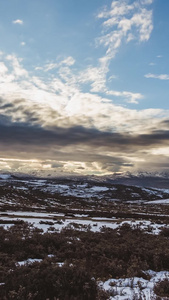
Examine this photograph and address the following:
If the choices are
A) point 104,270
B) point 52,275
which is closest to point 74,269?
point 52,275

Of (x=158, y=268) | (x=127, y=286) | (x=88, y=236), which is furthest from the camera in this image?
(x=88, y=236)

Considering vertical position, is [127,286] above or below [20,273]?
below

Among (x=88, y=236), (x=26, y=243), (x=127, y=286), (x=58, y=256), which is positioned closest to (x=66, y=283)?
(x=127, y=286)

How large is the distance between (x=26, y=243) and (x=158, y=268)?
23.8ft

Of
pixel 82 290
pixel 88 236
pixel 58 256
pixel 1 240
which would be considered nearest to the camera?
pixel 82 290

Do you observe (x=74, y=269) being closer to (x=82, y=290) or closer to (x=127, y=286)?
(x=82, y=290)

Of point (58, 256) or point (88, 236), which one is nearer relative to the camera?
point (58, 256)

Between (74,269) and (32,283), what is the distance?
5.20 ft

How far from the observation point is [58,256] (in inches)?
442

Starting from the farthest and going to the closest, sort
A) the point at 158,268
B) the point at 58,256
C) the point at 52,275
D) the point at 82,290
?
the point at 58,256 < the point at 158,268 < the point at 52,275 < the point at 82,290

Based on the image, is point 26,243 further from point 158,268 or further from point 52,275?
point 158,268

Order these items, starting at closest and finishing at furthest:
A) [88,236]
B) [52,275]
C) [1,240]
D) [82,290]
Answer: [82,290]
[52,275]
[1,240]
[88,236]

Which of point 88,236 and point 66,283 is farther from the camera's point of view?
point 88,236

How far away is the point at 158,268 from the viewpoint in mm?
9969
